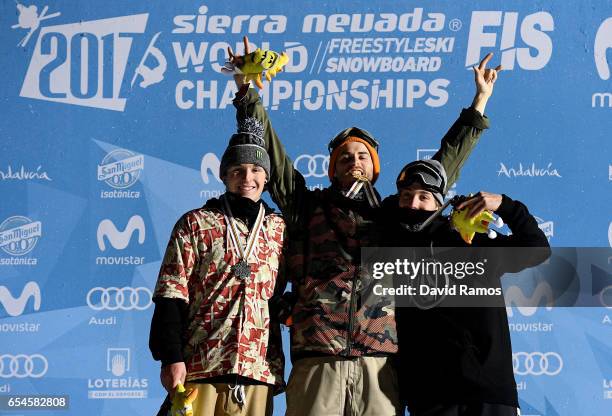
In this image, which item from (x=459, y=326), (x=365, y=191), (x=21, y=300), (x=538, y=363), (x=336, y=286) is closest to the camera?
(x=459, y=326)

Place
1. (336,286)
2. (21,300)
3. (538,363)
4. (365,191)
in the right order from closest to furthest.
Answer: (336,286)
(365,191)
(538,363)
(21,300)

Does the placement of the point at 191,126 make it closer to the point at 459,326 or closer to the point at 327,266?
the point at 327,266

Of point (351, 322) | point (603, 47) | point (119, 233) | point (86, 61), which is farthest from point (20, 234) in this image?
point (603, 47)

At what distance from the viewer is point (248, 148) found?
2736mm

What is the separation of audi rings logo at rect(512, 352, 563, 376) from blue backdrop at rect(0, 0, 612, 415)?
0.02 m

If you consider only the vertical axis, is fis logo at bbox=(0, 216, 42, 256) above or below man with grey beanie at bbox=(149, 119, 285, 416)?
above

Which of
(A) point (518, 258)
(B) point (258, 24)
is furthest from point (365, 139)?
(B) point (258, 24)

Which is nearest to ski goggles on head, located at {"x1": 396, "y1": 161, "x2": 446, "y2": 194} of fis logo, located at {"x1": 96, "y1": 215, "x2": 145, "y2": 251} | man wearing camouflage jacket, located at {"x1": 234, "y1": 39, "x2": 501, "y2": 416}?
man wearing camouflage jacket, located at {"x1": 234, "y1": 39, "x2": 501, "y2": 416}

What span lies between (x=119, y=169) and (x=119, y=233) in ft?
0.97

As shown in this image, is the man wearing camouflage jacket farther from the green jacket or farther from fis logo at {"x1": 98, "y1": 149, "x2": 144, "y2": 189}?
fis logo at {"x1": 98, "y1": 149, "x2": 144, "y2": 189}

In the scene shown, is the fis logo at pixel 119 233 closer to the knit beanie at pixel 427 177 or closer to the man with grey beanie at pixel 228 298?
the man with grey beanie at pixel 228 298

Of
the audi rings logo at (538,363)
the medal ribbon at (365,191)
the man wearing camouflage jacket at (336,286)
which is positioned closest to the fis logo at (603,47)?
the audi rings logo at (538,363)

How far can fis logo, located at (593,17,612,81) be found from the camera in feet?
14.5

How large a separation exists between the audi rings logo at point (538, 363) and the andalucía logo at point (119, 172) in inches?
73.4
